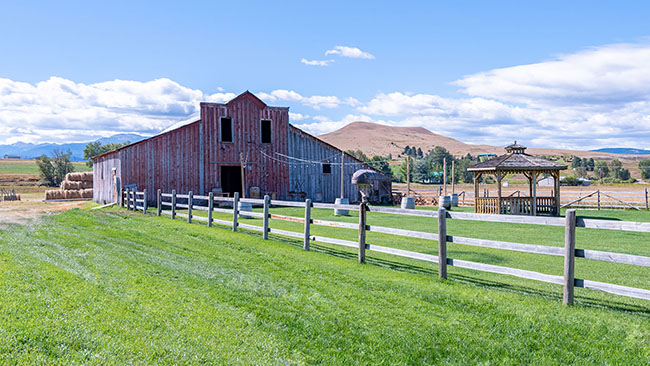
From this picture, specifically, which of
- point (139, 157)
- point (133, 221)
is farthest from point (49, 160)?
point (133, 221)

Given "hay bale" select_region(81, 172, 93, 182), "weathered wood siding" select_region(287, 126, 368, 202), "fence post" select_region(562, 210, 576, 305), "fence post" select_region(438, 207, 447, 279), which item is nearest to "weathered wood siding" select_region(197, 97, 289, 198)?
"weathered wood siding" select_region(287, 126, 368, 202)

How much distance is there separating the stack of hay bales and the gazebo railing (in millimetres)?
31395

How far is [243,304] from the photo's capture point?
22.0ft

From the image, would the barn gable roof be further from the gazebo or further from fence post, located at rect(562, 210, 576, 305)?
fence post, located at rect(562, 210, 576, 305)

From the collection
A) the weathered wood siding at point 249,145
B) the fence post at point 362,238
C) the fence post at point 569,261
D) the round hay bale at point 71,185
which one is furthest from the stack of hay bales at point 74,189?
the fence post at point 569,261

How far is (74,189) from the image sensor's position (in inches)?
1710

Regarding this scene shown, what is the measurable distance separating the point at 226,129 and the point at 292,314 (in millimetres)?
27462

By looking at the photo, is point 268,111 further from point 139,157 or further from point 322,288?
point 322,288

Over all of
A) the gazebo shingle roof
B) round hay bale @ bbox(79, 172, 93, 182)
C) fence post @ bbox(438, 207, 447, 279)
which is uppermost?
the gazebo shingle roof

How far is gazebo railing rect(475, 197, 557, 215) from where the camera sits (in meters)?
27.2

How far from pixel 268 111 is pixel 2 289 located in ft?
91.1

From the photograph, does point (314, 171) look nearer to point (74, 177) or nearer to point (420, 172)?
point (74, 177)

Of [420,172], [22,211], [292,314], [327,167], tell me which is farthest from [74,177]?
[420,172]

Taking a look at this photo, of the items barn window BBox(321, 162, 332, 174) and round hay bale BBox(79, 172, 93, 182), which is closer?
barn window BBox(321, 162, 332, 174)
